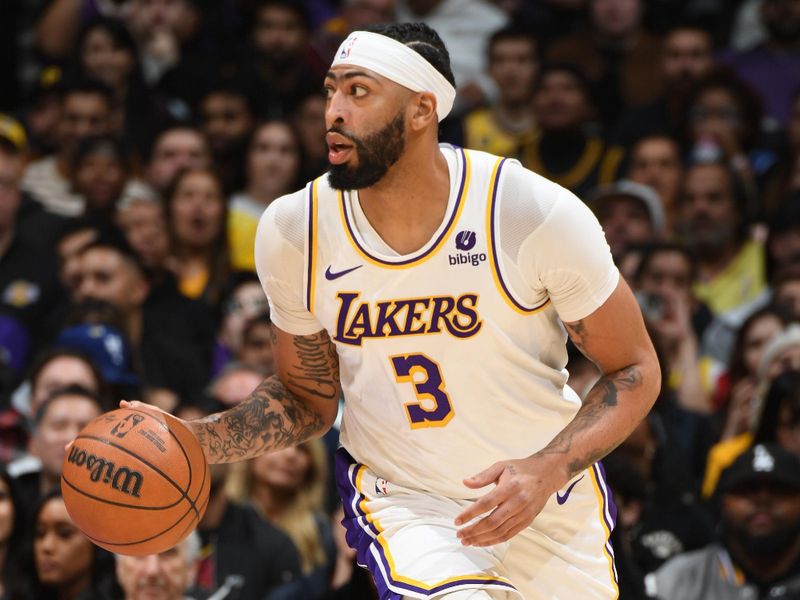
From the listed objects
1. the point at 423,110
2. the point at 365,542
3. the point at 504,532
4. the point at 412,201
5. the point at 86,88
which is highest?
the point at 423,110

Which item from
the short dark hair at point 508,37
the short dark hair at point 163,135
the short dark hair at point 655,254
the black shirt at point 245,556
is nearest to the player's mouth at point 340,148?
the black shirt at point 245,556

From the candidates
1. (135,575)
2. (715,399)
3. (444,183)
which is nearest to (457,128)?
(715,399)

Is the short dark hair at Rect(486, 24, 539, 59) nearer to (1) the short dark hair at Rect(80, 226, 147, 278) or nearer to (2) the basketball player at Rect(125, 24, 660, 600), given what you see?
(1) the short dark hair at Rect(80, 226, 147, 278)

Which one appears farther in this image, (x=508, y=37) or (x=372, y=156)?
(x=508, y=37)

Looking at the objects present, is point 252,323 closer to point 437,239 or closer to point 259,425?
point 259,425

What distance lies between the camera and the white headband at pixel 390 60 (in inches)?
177

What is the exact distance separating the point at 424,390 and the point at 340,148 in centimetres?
79

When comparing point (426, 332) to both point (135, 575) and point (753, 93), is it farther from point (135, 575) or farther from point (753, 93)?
point (753, 93)

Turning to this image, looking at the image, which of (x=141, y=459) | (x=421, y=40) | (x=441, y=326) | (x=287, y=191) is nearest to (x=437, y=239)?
(x=441, y=326)

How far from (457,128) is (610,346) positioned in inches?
238

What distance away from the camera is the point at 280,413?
16.2 ft

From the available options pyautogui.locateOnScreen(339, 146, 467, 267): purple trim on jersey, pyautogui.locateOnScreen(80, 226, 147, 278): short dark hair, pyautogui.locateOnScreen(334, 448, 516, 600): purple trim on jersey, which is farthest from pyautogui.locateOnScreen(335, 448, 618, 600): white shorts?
pyautogui.locateOnScreen(80, 226, 147, 278): short dark hair

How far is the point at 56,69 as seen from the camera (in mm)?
11242

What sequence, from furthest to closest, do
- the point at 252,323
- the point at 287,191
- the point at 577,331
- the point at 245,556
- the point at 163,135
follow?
the point at 163,135 → the point at 287,191 → the point at 252,323 → the point at 245,556 → the point at 577,331
